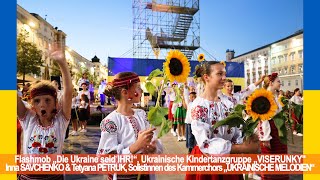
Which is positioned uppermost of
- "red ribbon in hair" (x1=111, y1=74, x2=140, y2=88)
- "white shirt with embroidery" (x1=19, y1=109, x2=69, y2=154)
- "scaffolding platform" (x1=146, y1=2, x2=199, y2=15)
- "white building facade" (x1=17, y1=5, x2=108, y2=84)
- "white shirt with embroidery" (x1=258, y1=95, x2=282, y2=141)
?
"scaffolding platform" (x1=146, y1=2, x2=199, y2=15)

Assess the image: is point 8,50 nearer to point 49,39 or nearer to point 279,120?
point 49,39

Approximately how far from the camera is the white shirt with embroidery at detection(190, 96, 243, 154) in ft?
5.84

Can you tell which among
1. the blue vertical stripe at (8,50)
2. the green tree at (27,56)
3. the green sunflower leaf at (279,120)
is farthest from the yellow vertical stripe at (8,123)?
the green tree at (27,56)

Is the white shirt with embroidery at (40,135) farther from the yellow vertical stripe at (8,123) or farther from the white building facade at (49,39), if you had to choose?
the white building facade at (49,39)

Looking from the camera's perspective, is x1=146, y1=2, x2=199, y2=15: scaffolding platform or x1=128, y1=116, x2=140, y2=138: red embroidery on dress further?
x1=146, y1=2, x2=199, y2=15: scaffolding platform

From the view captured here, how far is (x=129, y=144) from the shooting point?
1.72 metres

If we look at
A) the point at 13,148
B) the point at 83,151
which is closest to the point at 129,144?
the point at 13,148

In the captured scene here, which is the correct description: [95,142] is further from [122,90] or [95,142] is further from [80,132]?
[122,90]

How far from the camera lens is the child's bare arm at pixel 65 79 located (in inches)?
67.5

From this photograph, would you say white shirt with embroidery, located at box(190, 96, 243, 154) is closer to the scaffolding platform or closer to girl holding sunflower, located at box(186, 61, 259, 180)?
girl holding sunflower, located at box(186, 61, 259, 180)

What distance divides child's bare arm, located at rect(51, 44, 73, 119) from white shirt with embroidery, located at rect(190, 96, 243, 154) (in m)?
0.84

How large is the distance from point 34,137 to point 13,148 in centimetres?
46

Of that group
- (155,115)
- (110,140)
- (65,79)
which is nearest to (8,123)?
(65,79)

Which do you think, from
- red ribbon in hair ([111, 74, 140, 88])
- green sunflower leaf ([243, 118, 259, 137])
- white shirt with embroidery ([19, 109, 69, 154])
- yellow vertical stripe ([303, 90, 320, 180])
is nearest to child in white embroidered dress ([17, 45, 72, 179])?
white shirt with embroidery ([19, 109, 69, 154])
